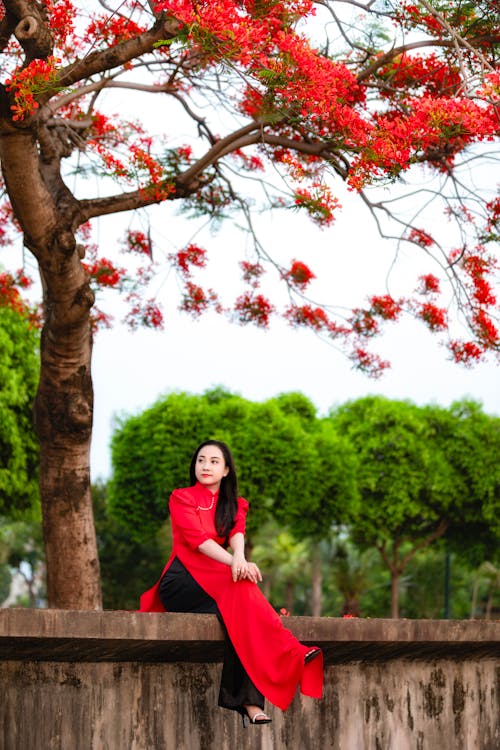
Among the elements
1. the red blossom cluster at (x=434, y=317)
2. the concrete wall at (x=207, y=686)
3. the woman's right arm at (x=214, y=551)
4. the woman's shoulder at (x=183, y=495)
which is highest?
the red blossom cluster at (x=434, y=317)

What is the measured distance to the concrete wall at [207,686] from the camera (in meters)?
5.31

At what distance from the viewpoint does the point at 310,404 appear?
28.4 meters

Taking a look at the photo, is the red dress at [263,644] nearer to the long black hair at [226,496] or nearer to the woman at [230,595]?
the woman at [230,595]

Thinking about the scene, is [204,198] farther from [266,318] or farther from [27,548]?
[27,548]

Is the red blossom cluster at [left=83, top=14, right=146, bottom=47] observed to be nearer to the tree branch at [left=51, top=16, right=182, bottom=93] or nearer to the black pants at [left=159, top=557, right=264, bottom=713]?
the tree branch at [left=51, top=16, right=182, bottom=93]

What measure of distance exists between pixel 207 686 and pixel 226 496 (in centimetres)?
122

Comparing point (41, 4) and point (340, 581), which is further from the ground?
point (41, 4)

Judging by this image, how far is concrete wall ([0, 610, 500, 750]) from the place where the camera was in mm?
5312

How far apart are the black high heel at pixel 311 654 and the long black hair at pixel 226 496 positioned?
109 centimetres

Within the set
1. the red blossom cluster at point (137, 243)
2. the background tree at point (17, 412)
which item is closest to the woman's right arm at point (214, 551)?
the red blossom cluster at point (137, 243)

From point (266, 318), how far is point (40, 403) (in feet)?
13.4

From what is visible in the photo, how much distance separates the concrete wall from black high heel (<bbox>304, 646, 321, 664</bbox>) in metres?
0.22

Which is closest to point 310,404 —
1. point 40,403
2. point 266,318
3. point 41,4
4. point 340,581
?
point 340,581

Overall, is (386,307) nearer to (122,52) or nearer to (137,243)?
(137,243)
